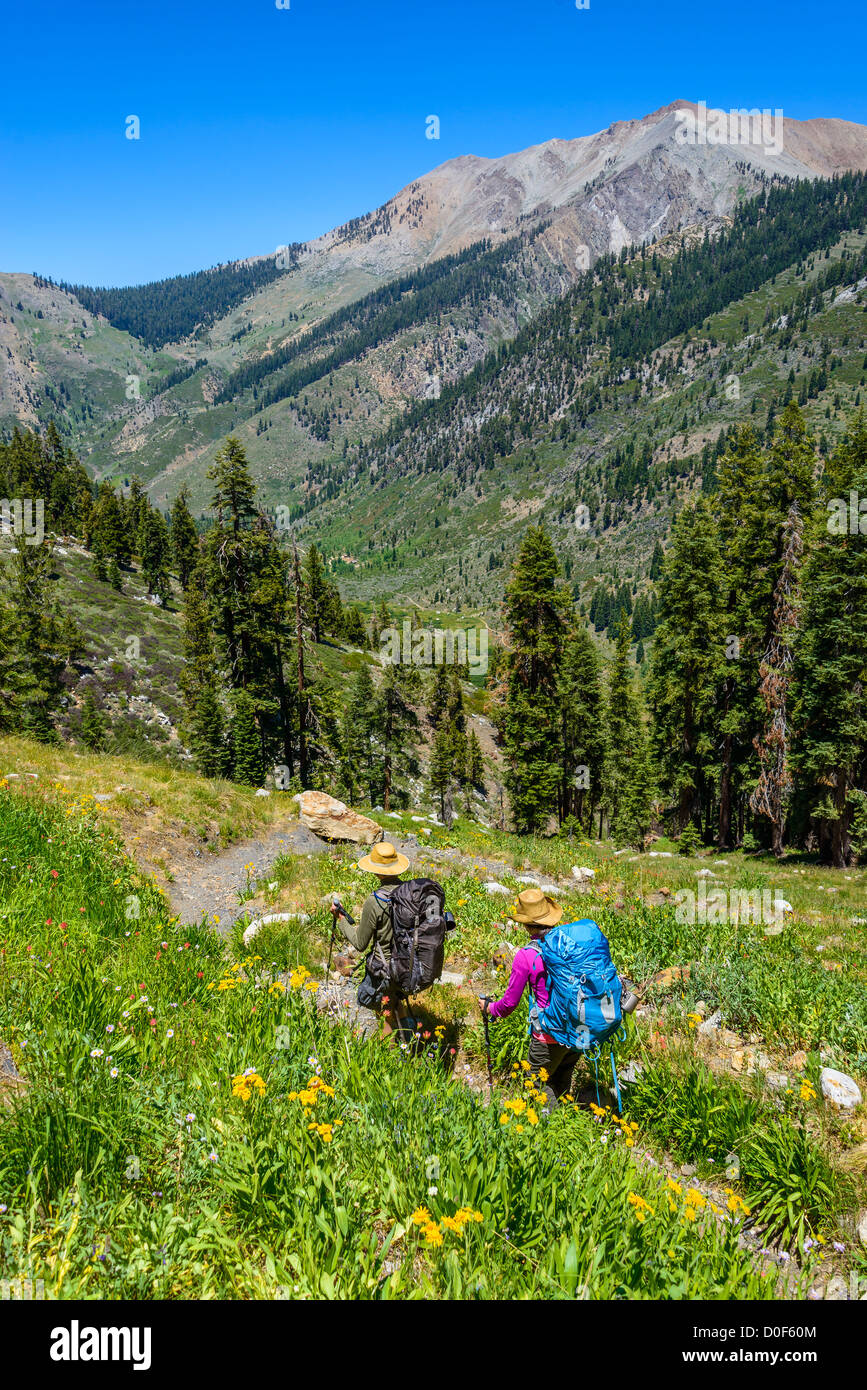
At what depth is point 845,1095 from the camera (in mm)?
5242

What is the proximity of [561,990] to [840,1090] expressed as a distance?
265 centimetres

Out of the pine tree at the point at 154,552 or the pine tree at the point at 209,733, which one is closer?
the pine tree at the point at 209,733

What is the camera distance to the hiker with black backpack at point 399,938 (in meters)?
5.78

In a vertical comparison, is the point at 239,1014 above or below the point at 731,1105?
above

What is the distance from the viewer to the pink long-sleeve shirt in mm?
5340

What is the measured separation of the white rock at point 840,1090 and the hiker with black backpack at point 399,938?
3.52 metres

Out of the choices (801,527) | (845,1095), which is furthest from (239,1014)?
(801,527)

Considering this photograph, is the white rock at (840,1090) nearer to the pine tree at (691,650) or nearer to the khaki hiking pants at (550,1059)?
the khaki hiking pants at (550,1059)

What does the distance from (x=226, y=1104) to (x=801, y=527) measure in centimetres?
2717

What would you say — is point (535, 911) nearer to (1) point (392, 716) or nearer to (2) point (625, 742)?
(2) point (625, 742)

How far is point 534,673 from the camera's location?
99.2 feet

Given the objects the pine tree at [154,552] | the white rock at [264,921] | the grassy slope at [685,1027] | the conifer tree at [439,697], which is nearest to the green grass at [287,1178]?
the grassy slope at [685,1027]

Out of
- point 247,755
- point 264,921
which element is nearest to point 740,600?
point 264,921
